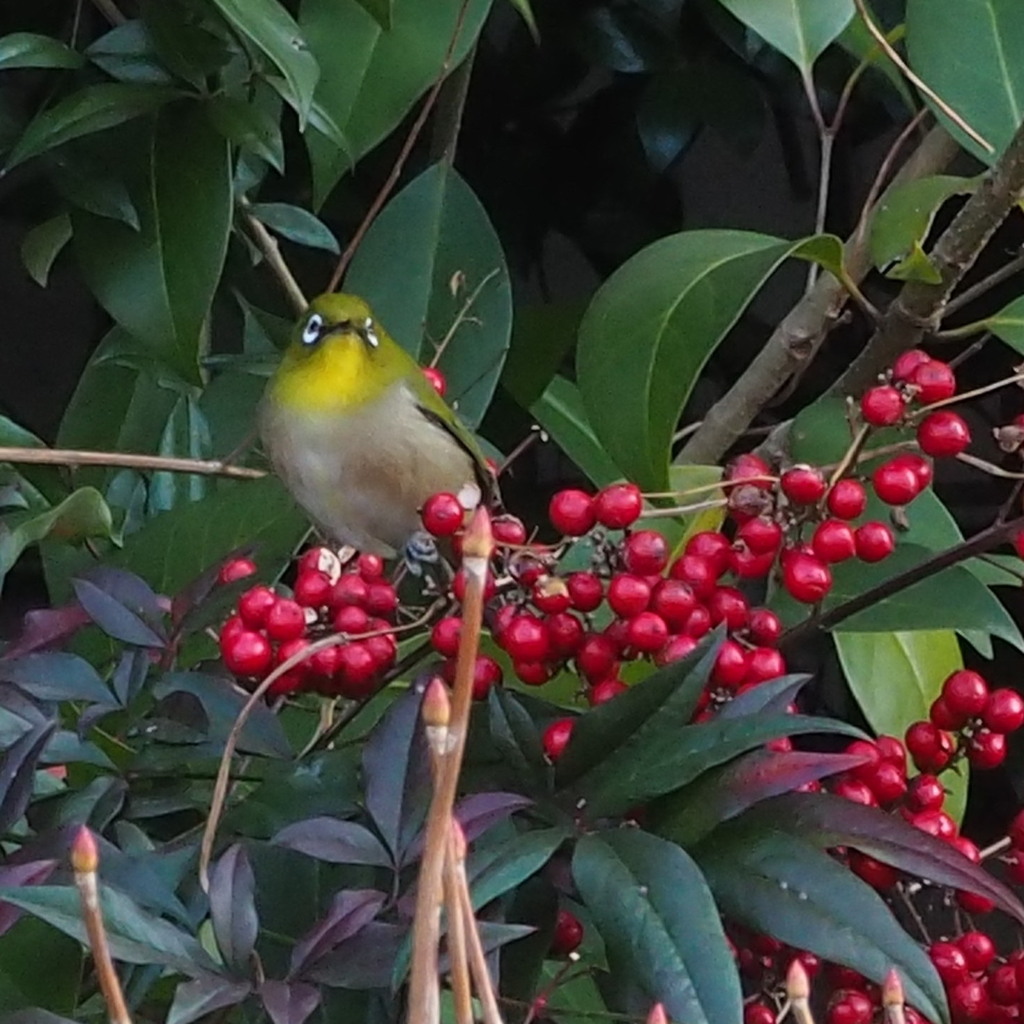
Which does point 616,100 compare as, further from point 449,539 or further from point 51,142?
point 449,539

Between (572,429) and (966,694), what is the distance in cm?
53

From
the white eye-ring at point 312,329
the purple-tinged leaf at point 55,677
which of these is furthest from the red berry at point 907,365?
the white eye-ring at point 312,329

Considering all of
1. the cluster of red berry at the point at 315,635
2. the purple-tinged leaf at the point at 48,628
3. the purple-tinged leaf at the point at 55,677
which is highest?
the purple-tinged leaf at the point at 55,677

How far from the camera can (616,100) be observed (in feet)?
4.31

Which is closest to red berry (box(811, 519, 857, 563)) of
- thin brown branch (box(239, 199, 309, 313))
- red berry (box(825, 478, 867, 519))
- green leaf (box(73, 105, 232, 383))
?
red berry (box(825, 478, 867, 519))

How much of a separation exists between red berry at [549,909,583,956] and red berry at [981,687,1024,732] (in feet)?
0.61

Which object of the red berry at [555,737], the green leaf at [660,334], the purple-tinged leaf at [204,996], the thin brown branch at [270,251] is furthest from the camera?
the thin brown branch at [270,251]

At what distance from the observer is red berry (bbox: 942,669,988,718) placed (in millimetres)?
589

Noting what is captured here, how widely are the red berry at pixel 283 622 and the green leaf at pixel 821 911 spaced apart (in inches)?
8.1

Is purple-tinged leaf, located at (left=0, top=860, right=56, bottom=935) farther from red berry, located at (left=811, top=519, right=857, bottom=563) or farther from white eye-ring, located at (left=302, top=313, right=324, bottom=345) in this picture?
white eye-ring, located at (left=302, top=313, right=324, bottom=345)

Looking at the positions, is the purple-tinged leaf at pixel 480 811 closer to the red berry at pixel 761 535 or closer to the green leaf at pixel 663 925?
the green leaf at pixel 663 925

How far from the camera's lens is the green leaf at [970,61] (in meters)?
0.80

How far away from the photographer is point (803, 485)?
57 cm

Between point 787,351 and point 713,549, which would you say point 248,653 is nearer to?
point 713,549
